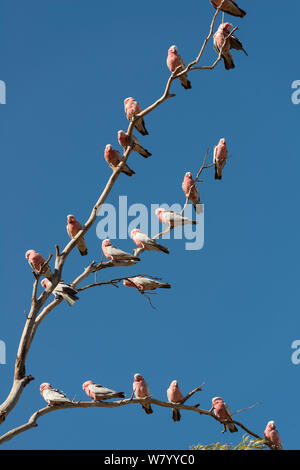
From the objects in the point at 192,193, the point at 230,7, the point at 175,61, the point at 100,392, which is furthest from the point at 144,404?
the point at 230,7

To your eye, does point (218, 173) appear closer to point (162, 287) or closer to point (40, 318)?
point (162, 287)

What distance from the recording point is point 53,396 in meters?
6.27

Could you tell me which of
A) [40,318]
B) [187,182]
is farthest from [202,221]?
[40,318]

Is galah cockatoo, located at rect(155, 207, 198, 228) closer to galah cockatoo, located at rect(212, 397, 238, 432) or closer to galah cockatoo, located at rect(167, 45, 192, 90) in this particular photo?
galah cockatoo, located at rect(167, 45, 192, 90)

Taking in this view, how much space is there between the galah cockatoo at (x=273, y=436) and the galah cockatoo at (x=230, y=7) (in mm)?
4025

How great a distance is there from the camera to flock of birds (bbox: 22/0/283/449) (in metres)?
6.48

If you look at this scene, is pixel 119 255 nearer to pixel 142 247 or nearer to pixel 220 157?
pixel 142 247

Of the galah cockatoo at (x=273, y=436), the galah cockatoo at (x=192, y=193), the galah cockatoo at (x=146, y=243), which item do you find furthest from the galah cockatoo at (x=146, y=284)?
the galah cockatoo at (x=273, y=436)

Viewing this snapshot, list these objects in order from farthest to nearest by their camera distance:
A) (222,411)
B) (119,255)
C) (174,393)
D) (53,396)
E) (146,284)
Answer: (174,393) < (146,284) < (119,255) < (222,411) < (53,396)

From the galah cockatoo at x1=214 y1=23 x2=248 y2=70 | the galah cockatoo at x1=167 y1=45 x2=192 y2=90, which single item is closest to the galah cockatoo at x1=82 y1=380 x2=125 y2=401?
the galah cockatoo at x1=167 y1=45 x2=192 y2=90

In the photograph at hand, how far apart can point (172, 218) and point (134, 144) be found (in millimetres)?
859

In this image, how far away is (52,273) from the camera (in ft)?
20.5
